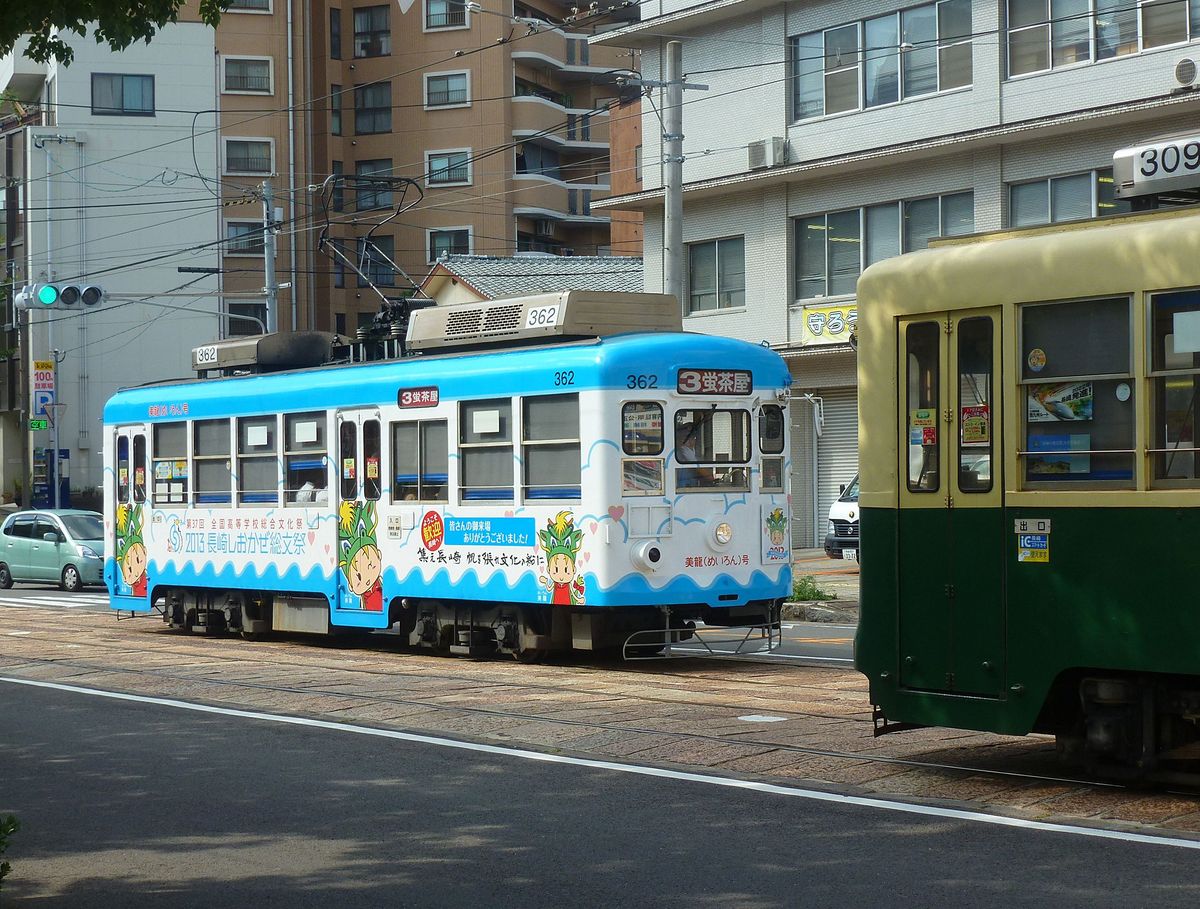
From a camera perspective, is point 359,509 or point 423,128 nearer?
point 359,509

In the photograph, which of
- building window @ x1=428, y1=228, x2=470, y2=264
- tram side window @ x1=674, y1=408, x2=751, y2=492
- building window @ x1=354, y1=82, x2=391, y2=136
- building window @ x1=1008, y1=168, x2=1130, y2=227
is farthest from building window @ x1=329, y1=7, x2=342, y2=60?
tram side window @ x1=674, y1=408, x2=751, y2=492

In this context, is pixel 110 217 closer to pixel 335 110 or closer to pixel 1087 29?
pixel 335 110

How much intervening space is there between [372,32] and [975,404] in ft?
179

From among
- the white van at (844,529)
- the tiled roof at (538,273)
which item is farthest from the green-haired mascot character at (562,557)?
the tiled roof at (538,273)

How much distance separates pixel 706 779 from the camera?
925 cm

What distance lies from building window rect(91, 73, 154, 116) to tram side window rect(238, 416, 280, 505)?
127 feet

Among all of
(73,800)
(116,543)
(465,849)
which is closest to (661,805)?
(465,849)

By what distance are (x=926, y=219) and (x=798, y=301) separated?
11.0 feet

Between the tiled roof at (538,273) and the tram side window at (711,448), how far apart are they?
24.7 m

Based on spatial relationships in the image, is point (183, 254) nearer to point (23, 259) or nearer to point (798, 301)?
point (23, 259)

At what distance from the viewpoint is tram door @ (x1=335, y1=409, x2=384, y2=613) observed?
1720 cm

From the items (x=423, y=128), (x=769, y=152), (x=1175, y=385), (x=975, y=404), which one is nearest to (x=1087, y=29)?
(x=769, y=152)

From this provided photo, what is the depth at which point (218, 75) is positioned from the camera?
5647cm

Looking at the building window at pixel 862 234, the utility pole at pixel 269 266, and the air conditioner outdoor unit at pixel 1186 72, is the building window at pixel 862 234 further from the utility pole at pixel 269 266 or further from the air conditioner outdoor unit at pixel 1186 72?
the utility pole at pixel 269 266
